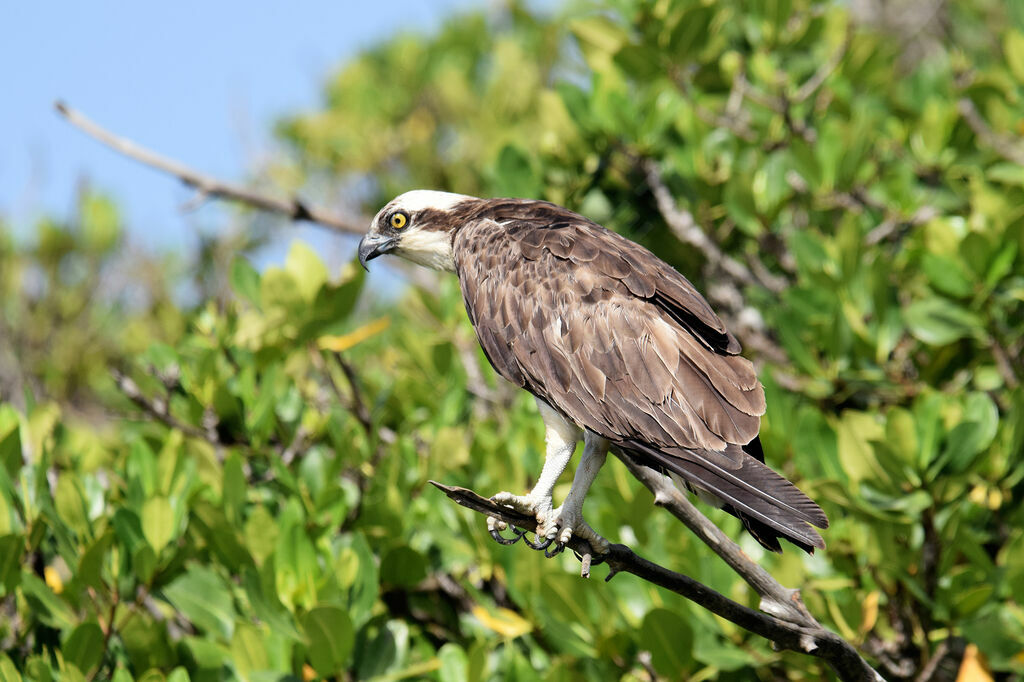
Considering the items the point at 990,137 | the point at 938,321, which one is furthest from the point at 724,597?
the point at 990,137

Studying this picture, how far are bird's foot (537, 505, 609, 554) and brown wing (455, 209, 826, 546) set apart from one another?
0.26 m

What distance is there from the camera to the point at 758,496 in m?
2.78

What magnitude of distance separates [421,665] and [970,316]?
2.72 meters

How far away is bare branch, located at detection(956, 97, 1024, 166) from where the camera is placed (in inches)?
214

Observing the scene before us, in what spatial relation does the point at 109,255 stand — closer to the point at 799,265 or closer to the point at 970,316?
the point at 799,265

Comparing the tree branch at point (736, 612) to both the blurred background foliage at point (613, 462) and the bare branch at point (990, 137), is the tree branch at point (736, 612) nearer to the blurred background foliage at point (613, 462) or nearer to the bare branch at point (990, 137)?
the blurred background foliage at point (613, 462)

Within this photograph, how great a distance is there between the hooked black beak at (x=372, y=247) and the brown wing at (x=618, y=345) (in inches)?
24.9

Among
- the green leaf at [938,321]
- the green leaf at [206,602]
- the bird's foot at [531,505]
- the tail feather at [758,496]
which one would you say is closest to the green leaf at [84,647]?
the green leaf at [206,602]

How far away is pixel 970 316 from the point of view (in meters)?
4.52

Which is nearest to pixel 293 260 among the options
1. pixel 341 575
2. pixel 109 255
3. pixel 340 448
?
pixel 340 448

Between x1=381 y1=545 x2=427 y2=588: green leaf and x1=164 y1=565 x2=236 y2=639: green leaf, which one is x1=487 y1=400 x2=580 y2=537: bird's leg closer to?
x1=381 y1=545 x2=427 y2=588: green leaf

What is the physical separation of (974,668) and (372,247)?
2.86 metres

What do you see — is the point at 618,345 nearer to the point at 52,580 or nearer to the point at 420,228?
the point at 420,228

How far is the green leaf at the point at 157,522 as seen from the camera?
404 centimetres
